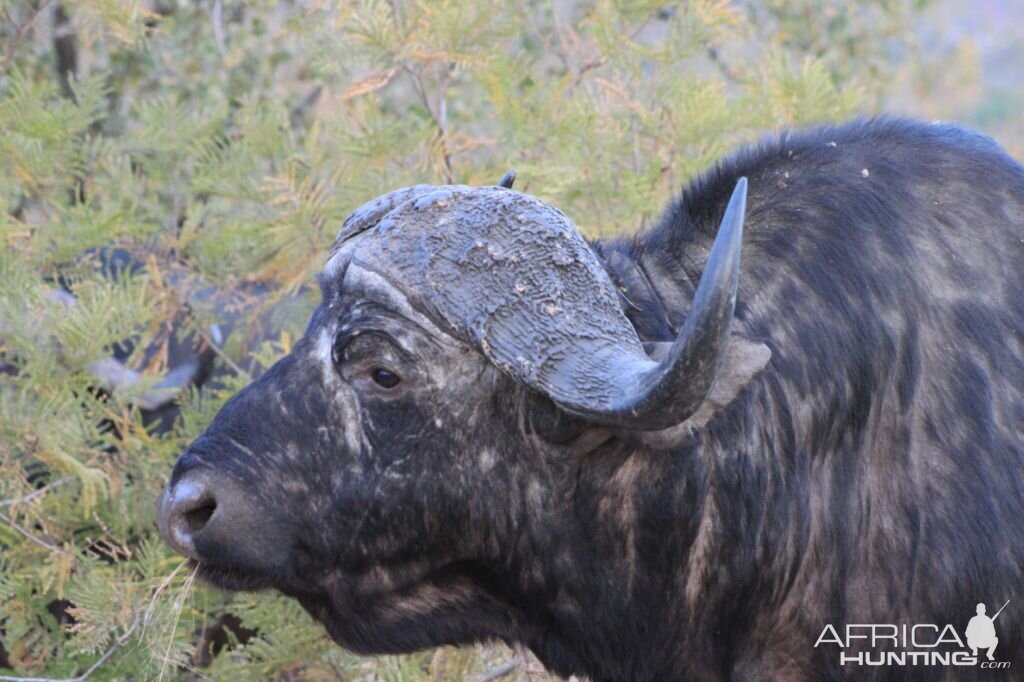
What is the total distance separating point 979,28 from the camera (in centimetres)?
2639

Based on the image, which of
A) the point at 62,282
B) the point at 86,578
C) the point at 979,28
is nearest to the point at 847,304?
the point at 86,578

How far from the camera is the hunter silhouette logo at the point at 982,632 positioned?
10.7ft

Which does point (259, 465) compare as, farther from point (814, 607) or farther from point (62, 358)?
point (62, 358)

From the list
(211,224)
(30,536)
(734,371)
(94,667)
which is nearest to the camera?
(734,371)

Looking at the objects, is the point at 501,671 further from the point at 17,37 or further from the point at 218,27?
the point at 218,27

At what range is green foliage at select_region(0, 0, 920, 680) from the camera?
4.73 m

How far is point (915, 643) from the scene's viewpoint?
330 cm

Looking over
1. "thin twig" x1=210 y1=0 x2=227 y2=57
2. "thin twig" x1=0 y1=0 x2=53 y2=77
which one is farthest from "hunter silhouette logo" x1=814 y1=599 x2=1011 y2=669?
"thin twig" x1=210 y1=0 x2=227 y2=57

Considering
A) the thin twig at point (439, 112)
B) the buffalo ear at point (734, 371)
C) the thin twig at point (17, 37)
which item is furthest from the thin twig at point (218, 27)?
the buffalo ear at point (734, 371)

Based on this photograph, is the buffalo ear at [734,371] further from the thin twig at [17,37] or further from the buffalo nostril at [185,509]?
the thin twig at [17,37]

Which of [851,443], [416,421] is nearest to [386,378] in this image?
[416,421]

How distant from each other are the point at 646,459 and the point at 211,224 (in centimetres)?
333

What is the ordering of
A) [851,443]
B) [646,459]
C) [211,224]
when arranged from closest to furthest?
[646,459]
[851,443]
[211,224]

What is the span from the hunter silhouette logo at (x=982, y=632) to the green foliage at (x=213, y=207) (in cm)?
174
